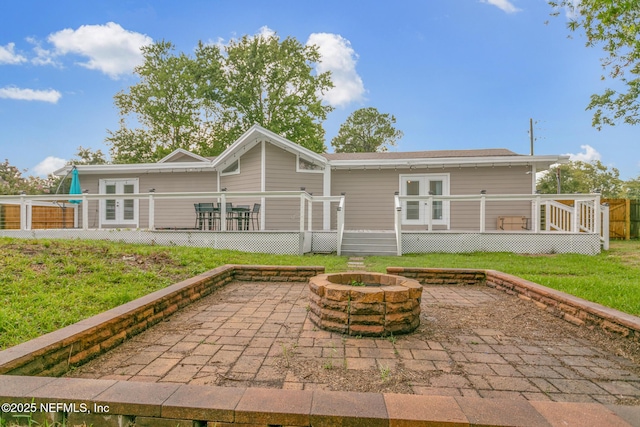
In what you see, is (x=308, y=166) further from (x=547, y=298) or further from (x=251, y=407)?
(x=251, y=407)

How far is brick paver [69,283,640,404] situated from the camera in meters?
2.07

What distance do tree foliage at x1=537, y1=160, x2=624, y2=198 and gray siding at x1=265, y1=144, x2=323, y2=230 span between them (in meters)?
30.9

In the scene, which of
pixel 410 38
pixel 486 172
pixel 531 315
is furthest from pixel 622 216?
pixel 531 315

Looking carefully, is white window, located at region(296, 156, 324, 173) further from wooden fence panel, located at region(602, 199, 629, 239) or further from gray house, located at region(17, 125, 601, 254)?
wooden fence panel, located at region(602, 199, 629, 239)

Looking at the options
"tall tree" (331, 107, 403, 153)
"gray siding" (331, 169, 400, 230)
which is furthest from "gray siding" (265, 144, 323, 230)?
"tall tree" (331, 107, 403, 153)

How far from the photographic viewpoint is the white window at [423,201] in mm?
11266

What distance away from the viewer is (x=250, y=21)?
20422 millimetres

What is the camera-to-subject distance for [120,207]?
42.0 ft

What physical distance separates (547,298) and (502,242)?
5.77m

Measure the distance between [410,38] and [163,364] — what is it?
53.8 feet

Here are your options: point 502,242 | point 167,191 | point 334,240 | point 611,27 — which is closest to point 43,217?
point 167,191

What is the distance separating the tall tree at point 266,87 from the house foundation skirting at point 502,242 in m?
12.8

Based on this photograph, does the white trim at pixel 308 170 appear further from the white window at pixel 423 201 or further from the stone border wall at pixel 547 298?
the stone border wall at pixel 547 298

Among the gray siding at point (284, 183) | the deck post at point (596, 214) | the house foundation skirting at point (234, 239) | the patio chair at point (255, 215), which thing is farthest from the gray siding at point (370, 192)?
the deck post at point (596, 214)
